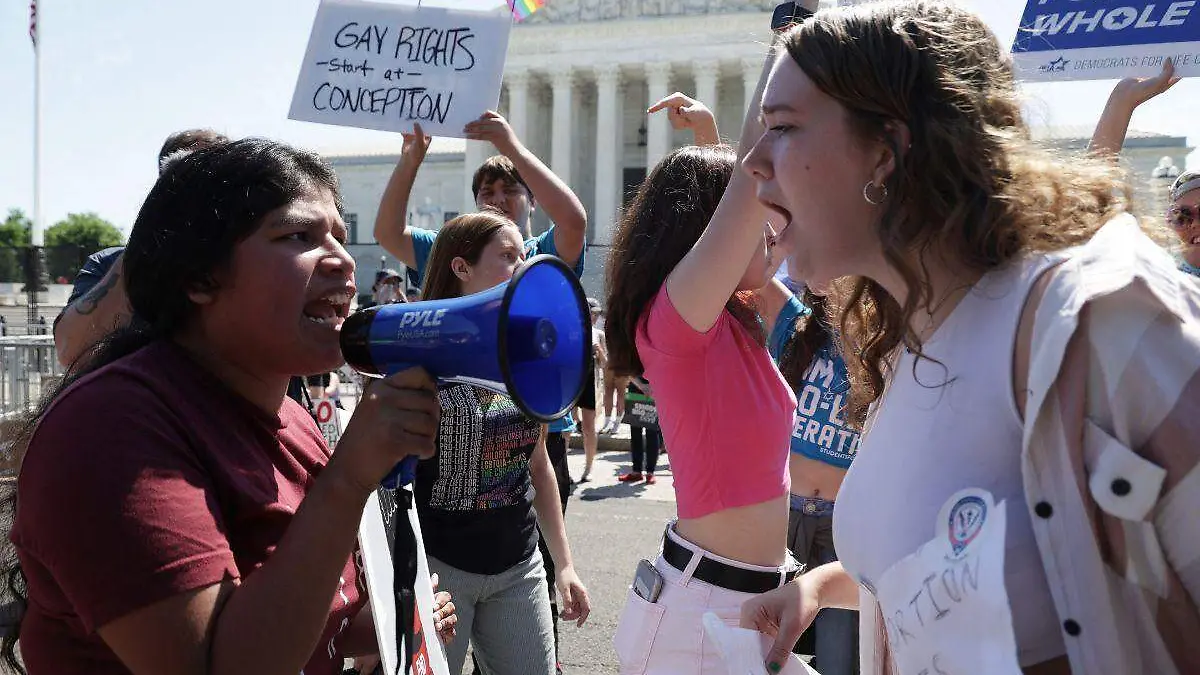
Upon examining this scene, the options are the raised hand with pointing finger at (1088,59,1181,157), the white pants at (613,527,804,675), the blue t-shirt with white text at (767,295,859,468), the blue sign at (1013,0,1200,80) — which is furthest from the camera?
the blue sign at (1013,0,1200,80)

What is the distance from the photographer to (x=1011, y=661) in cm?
109

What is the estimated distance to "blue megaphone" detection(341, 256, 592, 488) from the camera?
152 cm

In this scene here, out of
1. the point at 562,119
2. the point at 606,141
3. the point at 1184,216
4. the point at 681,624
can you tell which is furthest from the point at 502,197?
the point at 562,119

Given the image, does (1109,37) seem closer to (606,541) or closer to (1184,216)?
(1184,216)

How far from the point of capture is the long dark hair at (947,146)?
1.36 m

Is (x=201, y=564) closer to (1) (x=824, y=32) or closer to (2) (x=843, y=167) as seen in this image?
(2) (x=843, y=167)

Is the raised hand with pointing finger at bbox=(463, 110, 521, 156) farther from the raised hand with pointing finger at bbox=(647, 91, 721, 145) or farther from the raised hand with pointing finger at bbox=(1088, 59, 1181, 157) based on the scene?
the raised hand with pointing finger at bbox=(1088, 59, 1181, 157)

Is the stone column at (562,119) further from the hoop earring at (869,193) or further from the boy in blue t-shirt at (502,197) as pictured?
the hoop earring at (869,193)

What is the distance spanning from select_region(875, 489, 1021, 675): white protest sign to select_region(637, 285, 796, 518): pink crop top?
1.17 metres

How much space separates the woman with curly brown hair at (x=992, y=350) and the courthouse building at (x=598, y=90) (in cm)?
4812

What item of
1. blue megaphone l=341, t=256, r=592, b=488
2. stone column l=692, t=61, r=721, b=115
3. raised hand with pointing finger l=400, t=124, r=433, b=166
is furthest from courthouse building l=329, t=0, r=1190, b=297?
blue megaphone l=341, t=256, r=592, b=488

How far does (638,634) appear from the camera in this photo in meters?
2.46

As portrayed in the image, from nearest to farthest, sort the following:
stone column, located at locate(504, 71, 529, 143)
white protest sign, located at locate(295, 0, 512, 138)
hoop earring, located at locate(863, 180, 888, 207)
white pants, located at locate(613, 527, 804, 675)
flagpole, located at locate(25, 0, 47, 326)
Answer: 1. hoop earring, located at locate(863, 180, 888, 207)
2. white pants, located at locate(613, 527, 804, 675)
3. white protest sign, located at locate(295, 0, 512, 138)
4. flagpole, located at locate(25, 0, 47, 326)
5. stone column, located at locate(504, 71, 529, 143)

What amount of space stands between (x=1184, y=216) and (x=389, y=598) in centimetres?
406
